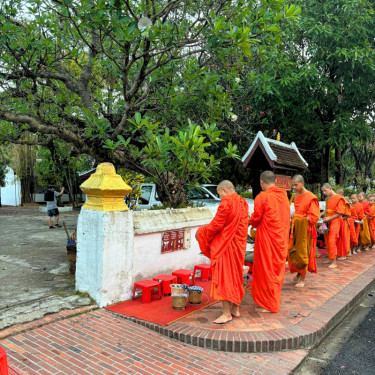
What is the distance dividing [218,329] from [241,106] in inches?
347

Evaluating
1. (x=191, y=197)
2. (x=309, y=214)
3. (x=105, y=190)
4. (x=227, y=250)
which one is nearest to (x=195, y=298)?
(x=227, y=250)

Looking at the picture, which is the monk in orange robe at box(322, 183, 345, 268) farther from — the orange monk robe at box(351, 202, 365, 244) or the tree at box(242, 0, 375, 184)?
the tree at box(242, 0, 375, 184)

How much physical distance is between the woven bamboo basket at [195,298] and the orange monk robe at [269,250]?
0.74 metres

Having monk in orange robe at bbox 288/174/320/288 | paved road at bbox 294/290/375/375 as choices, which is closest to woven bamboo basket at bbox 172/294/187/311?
paved road at bbox 294/290/375/375

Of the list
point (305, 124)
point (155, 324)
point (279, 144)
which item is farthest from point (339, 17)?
point (155, 324)

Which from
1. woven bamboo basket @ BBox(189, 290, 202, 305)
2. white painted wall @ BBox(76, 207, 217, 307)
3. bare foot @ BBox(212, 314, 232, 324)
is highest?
white painted wall @ BBox(76, 207, 217, 307)

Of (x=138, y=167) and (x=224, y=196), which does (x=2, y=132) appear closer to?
(x=138, y=167)

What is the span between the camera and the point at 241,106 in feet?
38.2

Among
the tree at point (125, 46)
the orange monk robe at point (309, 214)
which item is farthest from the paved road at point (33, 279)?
the orange monk robe at point (309, 214)

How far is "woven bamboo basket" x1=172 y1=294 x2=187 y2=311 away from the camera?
15.1ft

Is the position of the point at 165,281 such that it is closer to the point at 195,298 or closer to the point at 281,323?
the point at 195,298

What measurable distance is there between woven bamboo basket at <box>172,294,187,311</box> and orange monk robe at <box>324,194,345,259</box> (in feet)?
14.3

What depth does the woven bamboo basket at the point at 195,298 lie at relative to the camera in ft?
15.8

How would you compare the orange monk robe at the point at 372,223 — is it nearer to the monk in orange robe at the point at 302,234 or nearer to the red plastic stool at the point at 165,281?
the monk in orange robe at the point at 302,234
